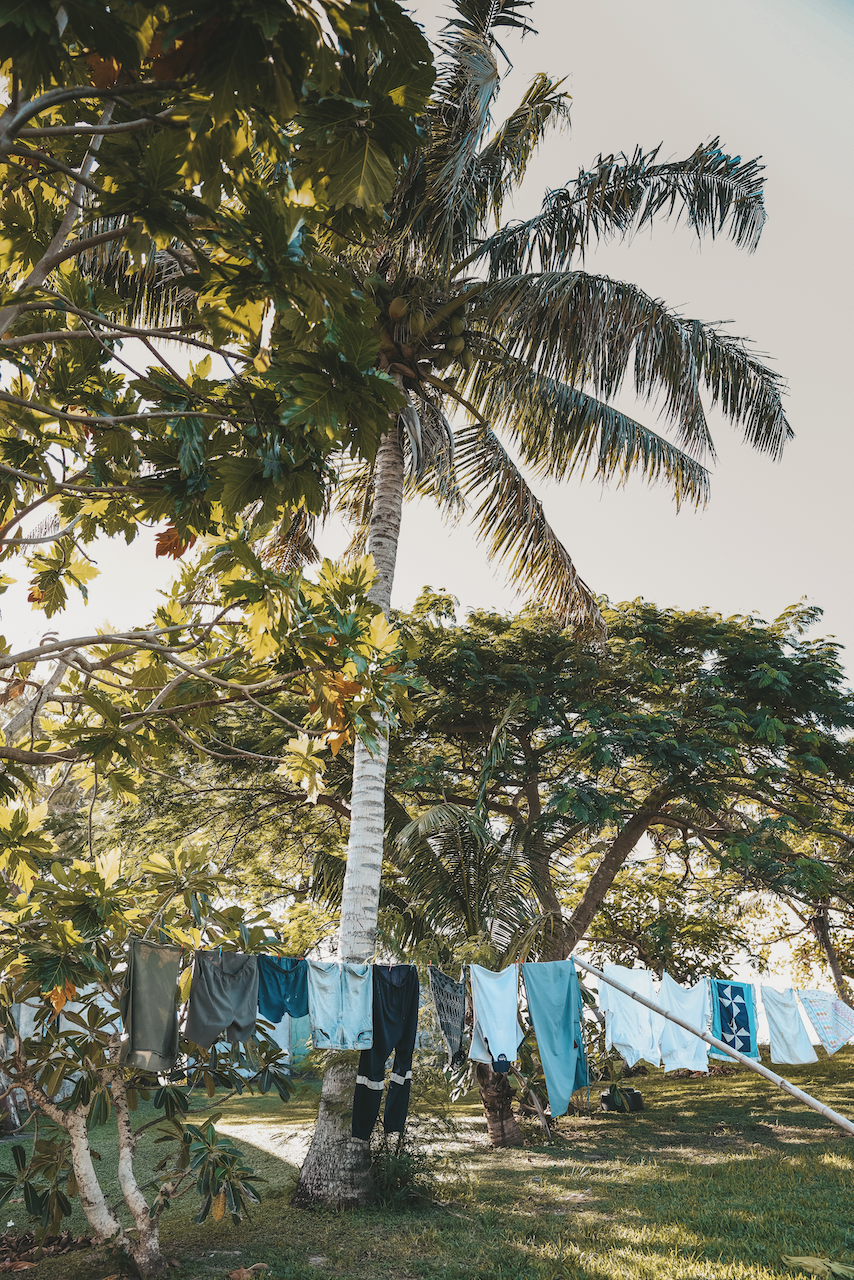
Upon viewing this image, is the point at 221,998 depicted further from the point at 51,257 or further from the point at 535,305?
the point at 535,305

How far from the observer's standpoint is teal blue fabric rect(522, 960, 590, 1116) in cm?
698

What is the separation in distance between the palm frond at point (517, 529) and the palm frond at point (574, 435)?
0.33 m

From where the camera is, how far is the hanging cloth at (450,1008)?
7102mm

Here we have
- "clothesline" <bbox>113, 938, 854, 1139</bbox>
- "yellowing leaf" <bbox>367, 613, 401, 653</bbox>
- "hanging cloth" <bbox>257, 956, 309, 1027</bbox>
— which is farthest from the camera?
"hanging cloth" <bbox>257, 956, 309, 1027</bbox>

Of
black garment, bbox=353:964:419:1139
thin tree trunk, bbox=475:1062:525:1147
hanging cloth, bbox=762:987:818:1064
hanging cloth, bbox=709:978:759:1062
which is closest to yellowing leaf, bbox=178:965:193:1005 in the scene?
black garment, bbox=353:964:419:1139

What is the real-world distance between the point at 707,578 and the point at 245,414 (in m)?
10.6

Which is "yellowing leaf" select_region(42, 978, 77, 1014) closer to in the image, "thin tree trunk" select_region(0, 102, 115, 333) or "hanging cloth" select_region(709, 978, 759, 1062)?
"thin tree trunk" select_region(0, 102, 115, 333)

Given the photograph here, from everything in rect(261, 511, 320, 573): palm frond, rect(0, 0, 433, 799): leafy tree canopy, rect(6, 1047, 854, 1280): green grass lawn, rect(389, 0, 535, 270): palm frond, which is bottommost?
rect(6, 1047, 854, 1280): green grass lawn

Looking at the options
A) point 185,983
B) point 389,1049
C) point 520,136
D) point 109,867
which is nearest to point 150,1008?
point 185,983

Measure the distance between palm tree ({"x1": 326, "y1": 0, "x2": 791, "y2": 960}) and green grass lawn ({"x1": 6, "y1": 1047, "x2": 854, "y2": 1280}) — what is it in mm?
1999

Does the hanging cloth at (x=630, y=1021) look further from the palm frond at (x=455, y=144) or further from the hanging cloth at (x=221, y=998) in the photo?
the palm frond at (x=455, y=144)

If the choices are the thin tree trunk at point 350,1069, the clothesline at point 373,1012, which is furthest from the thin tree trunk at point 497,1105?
the thin tree trunk at point 350,1069

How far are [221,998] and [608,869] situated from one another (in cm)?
706

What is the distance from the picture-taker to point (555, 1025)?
22.9 ft
